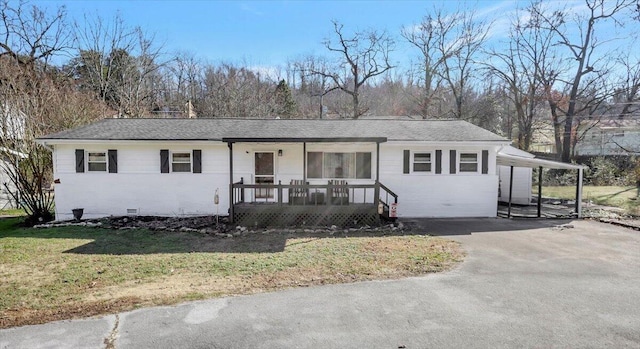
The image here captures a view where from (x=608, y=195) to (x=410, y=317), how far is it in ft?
64.3

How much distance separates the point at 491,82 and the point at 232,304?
107ft

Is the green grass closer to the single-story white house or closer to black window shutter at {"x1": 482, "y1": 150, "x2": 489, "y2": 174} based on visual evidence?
black window shutter at {"x1": 482, "y1": 150, "x2": 489, "y2": 174}

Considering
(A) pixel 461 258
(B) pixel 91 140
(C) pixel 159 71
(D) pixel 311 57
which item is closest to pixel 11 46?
(C) pixel 159 71

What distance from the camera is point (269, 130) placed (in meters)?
13.6

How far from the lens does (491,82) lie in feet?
102

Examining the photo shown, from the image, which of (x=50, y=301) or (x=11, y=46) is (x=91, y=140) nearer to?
(x=50, y=301)

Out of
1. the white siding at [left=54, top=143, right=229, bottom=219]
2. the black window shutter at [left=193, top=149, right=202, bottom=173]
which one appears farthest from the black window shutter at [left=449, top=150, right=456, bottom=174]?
the black window shutter at [left=193, top=149, right=202, bottom=173]

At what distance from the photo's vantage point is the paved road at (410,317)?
4070 millimetres

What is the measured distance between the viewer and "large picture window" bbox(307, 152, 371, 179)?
42.8ft

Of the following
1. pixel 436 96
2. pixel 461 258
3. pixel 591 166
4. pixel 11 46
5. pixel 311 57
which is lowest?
pixel 461 258

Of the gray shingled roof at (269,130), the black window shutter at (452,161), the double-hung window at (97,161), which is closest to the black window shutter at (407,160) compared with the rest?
the gray shingled roof at (269,130)

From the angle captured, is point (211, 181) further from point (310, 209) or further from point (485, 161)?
point (485, 161)

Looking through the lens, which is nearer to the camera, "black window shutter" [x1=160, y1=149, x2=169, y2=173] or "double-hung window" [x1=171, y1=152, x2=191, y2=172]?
"black window shutter" [x1=160, y1=149, x2=169, y2=173]

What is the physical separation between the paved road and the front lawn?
510 millimetres
